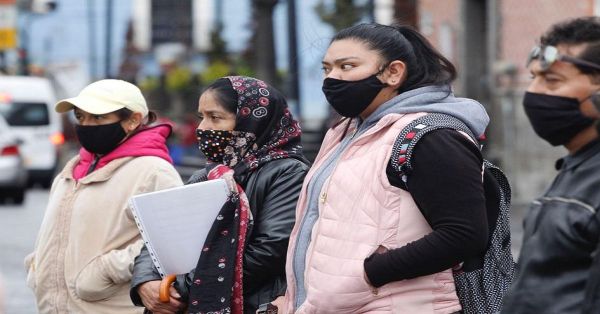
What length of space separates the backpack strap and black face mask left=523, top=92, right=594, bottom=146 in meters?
0.61

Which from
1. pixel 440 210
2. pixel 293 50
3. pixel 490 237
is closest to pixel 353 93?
pixel 440 210

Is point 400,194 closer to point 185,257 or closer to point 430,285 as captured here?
point 430,285

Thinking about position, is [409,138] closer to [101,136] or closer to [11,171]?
[101,136]

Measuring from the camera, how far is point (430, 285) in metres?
3.65

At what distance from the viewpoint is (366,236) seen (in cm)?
359

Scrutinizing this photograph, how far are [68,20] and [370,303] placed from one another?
34108mm

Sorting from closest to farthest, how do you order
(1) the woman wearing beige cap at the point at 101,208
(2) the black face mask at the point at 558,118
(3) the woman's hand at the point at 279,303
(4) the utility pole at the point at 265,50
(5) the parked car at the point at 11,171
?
(2) the black face mask at the point at 558,118 < (3) the woman's hand at the point at 279,303 < (1) the woman wearing beige cap at the point at 101,208 < (4) the utility pole at the point at 265,50 < (5) the parked car at the point at 11,171

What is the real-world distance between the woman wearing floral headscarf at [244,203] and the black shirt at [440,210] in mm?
799

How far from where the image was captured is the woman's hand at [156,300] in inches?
173

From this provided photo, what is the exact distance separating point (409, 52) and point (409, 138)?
1.25 feet

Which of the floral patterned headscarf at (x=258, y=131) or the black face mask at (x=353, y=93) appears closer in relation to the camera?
the black face mask at (x=353, y=93)

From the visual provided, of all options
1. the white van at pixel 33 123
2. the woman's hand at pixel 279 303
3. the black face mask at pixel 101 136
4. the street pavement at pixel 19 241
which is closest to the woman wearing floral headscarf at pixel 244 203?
the woman's hand at pixel 279 303

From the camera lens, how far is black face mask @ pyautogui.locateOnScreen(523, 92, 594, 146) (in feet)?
A: 9.64

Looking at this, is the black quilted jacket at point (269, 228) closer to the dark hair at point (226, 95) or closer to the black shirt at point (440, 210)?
the dark hair at point (226, 95)
